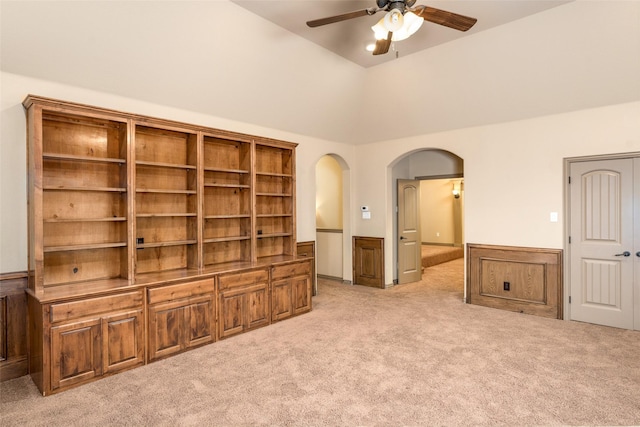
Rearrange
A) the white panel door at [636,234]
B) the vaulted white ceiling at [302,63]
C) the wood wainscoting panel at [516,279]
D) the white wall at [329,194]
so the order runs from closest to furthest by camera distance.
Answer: the vaulted white ceiling at [302,63] < the white panel door at [636,234] < the wood wainscoting panel at [516,279] < the white wall at [329,194]

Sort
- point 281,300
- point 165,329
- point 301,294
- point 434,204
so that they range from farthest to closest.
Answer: point 434,204, point 301,294, point 281,300, point 165,329

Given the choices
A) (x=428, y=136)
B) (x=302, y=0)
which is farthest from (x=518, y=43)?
(x=302, y=0)

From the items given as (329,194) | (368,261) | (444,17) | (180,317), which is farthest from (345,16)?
(329,194)

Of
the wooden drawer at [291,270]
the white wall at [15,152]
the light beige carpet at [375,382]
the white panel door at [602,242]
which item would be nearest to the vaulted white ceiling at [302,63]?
the white wall at [15,152]

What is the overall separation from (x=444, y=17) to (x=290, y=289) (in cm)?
349

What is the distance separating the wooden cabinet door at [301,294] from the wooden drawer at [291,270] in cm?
8

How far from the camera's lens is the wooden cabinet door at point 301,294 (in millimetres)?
4734

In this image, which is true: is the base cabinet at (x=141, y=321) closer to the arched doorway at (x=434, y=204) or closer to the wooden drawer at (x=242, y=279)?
the wooden drawer at (x=242, y=279)

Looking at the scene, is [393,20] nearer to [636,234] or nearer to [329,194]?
[636,234]

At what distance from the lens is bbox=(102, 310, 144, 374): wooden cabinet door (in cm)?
307

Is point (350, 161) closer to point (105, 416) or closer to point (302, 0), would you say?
point (302, 0)

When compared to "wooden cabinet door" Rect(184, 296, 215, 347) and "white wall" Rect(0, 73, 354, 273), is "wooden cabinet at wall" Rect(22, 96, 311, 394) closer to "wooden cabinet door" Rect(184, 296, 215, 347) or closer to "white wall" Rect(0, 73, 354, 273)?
"wooden cabinet door" Rect(184, 296, 215, 347)

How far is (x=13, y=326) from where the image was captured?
10.3 ft

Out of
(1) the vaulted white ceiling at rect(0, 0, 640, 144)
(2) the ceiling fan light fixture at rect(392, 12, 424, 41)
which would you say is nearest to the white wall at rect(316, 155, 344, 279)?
(1) the vaulted white ceiling at rect(0, 0, 640, 144)
